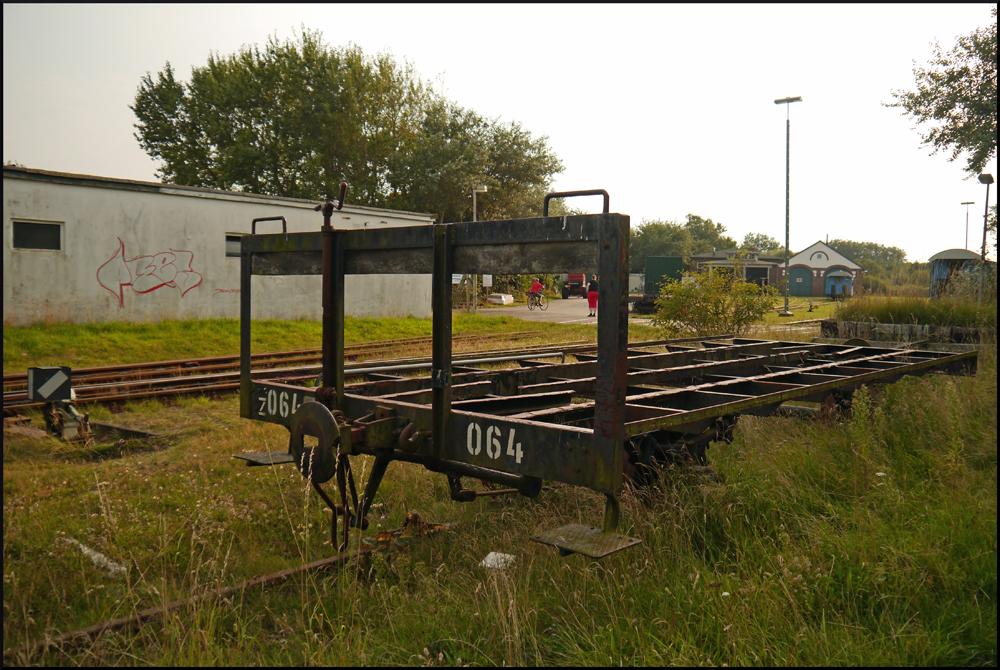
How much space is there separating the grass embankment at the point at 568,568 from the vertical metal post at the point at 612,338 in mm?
701

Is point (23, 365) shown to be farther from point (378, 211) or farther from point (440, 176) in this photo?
point (440, 176)

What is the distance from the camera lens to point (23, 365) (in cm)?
1086

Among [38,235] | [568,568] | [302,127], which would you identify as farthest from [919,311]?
[302,127]

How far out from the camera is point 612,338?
2533mm

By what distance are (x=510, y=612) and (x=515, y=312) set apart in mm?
24800

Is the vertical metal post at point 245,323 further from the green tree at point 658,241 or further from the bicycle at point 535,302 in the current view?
the green tree at point 658,241

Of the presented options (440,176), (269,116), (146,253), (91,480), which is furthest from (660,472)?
(269,116)

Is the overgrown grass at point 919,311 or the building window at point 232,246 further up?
the building window at point 232,246

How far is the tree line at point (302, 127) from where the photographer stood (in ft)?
115

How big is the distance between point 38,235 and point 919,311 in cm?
1635

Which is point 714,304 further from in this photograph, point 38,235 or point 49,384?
point 38,235

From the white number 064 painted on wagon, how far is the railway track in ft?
6.77

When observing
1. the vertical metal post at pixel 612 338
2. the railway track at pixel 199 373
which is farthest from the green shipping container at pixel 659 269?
the vertical metal post at pixel 612 338

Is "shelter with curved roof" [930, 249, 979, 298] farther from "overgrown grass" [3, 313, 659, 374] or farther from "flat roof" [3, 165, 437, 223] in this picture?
"flat roof" [3, 165, 437, 223]
